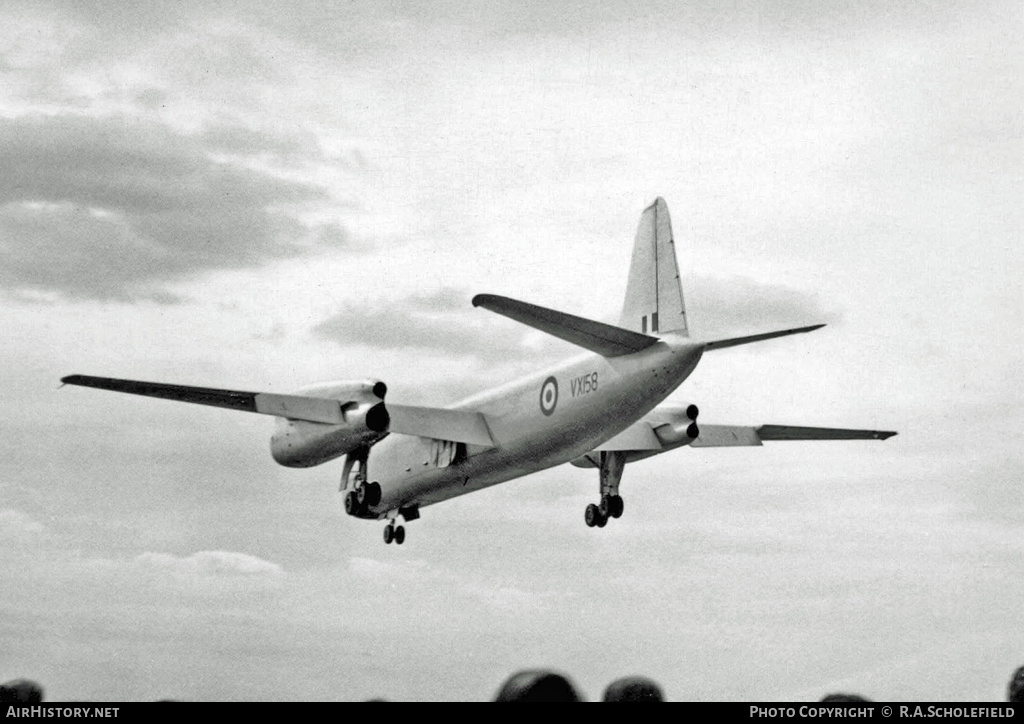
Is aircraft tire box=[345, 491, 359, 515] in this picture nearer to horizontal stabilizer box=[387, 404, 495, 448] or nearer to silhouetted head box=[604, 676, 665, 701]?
horizontal stabilizer box=[387, 404, 495, 448]

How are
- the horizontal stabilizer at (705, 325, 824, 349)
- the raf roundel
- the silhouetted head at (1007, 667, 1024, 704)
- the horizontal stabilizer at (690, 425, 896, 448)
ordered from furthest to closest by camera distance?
1. the horizontal stabilizer at (690, 425, 896, 448)
2. the raf roundel
3. the horizontal stabilizer at (705, 325, 824, 349)
4. the silhouetted head at (1007, 667, 1024, 704)

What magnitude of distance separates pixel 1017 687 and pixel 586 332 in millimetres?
20721

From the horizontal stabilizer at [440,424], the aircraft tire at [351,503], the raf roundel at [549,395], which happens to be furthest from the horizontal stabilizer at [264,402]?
the raf roundel at [549,395]

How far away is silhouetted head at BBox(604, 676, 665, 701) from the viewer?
6.42m

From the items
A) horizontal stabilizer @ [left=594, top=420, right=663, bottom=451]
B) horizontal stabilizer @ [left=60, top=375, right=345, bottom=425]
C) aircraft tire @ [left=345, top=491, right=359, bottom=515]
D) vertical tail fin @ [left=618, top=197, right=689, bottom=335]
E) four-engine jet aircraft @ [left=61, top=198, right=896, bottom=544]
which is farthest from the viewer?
horizontal stabilizer @ [left=594, top=420, right=663, bottom=451]

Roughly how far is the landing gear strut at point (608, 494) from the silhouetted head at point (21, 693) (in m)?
27.7

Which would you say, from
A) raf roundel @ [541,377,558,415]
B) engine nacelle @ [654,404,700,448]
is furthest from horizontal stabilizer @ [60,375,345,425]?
engine nacelle @ [654,404,700,448]

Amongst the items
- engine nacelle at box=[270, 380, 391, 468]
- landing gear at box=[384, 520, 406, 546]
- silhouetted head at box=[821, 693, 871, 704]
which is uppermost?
engine nacelle at box=[270, 380, 391, 468]

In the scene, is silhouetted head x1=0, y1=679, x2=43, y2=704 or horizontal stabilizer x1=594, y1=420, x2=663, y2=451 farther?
horizontal stabilizer x1=594, y1=420, x2=663, y2=451

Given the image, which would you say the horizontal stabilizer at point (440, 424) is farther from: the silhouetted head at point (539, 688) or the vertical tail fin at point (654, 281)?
the silhouetted head at point (539, 688)

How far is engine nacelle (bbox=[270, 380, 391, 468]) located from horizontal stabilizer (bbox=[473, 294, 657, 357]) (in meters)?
5.38
